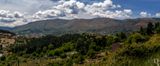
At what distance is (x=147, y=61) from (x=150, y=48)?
18.6 meters

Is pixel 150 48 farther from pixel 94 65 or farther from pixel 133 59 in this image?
pixel 94 65

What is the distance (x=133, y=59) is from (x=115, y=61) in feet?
30.9

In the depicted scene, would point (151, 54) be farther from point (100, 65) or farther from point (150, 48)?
point (100, 65)

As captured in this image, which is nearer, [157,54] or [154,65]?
[154,65]

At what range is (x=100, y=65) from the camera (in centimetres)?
19612

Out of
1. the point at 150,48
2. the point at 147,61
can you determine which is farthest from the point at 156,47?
the point at 147,61

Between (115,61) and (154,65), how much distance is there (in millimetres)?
40779

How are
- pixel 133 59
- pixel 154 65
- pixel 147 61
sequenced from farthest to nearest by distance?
pixel 133 59
pixel 147 61
pixel 154 65

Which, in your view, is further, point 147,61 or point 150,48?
point 150,48

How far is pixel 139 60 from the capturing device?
634 ft

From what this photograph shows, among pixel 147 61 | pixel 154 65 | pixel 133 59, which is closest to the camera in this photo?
pixel 154 65

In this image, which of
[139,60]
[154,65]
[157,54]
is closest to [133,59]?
[139,60]

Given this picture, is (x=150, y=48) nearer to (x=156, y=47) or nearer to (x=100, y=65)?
(x=156, y=47)

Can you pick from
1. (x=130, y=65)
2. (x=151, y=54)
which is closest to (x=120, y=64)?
(x=130, y=65)
